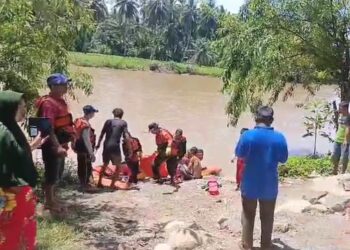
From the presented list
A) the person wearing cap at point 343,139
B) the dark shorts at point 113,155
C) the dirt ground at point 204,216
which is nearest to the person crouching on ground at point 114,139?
the dark shorts at point 113,155

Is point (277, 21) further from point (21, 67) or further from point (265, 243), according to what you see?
point (265, 243)

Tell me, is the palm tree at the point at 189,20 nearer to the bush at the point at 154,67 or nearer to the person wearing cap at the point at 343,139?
the bush at the point at 154,67

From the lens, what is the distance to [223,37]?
42.5ft

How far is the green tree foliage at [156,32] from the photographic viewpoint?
68.2m

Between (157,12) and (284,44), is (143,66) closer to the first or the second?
(157,12)

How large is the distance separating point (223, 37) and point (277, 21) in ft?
4.53

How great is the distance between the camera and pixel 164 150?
9.50m

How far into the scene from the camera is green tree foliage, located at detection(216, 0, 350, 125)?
1191 cm

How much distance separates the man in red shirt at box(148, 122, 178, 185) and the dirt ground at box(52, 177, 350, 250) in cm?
75

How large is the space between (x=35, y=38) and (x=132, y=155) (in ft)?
10.0

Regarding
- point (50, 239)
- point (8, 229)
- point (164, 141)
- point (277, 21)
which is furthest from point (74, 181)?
point (277, 21)

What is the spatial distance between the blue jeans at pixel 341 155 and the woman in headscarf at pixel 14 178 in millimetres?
6873

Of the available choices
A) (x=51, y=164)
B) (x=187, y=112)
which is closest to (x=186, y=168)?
(x=51, y=164)

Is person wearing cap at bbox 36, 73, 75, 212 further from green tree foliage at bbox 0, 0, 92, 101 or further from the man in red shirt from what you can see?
the man in red shirt
